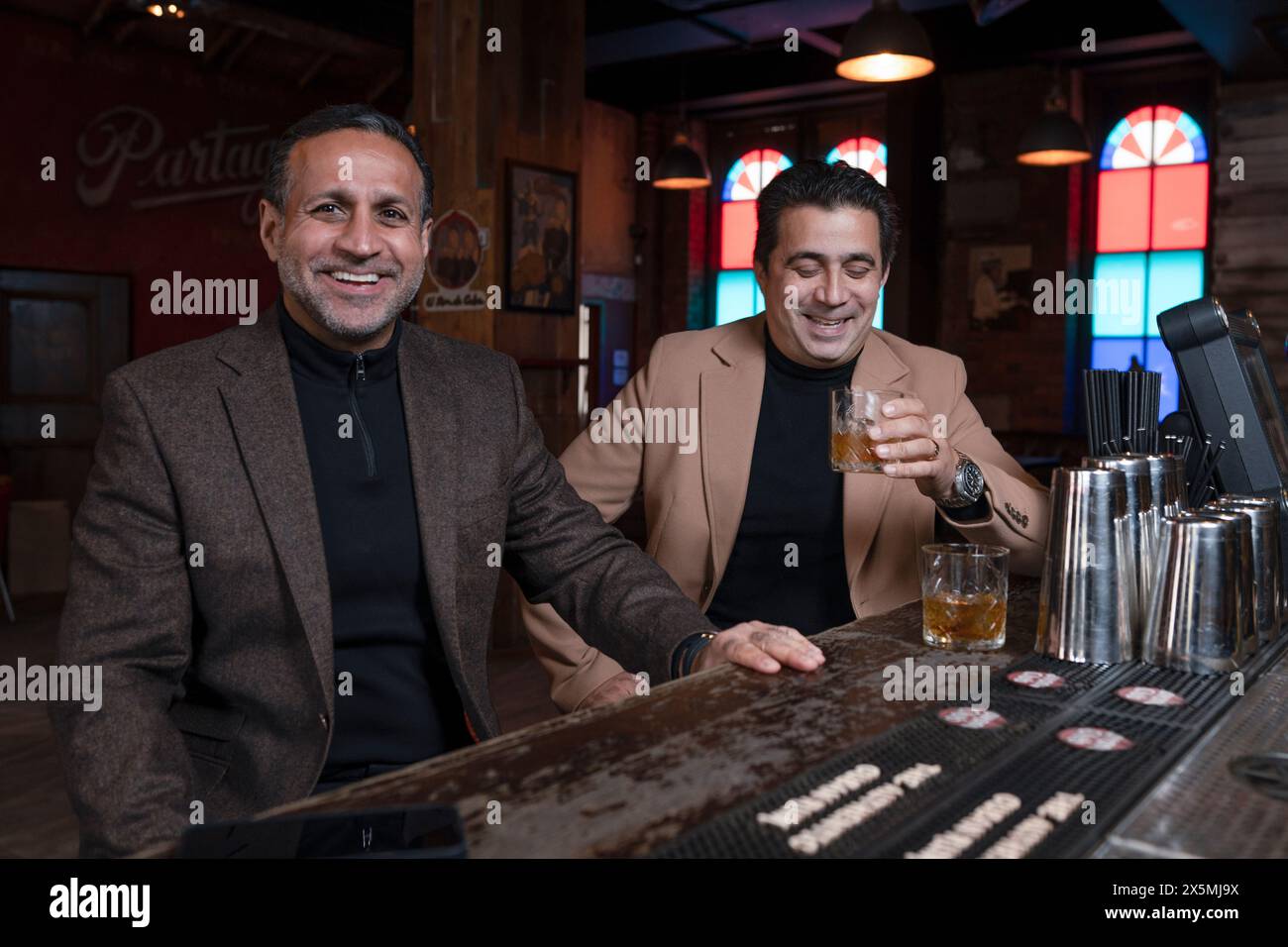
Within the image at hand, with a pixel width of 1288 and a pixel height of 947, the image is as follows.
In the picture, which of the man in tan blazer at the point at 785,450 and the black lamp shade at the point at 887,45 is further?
the black lamp shade at the point at 887,45

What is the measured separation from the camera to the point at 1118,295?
27.3ft

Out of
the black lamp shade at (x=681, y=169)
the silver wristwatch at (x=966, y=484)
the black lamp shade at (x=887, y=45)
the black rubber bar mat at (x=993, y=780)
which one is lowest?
the black rubber bar mat at (x=993, y=780)

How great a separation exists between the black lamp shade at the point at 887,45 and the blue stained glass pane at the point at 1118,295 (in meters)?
4.13

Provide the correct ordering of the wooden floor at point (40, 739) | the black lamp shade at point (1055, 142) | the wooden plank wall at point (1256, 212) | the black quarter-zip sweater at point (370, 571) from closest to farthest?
the black quarter-zip sweater at point (370, 571) < the wooden floor at point (40, 739) < the black lamp shade at point (1055, 142) < the wooden plank wall at point (1256, 212)

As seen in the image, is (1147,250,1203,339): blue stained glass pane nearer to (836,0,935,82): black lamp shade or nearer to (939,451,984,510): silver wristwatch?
(836,0,935,82): black lamp shade

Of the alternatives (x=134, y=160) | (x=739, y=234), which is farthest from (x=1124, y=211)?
(x=134, y=160)

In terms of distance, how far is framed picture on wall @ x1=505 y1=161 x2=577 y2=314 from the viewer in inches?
186

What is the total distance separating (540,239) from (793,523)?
118 inches

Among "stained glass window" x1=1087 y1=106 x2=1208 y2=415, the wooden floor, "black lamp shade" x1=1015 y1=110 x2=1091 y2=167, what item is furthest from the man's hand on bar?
"stained glass window" x1=1087 y1=106 x2=1208 y2=415

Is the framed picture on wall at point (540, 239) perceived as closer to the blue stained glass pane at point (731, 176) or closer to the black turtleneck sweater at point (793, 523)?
the black turtleneck sweater at point (793, 523)

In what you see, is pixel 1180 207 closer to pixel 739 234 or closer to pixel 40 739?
pixel 739 234

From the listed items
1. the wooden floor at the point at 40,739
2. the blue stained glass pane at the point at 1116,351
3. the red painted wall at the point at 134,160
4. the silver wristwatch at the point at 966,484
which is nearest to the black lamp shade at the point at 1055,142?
the blue stained glass pane at the point at 1116,351

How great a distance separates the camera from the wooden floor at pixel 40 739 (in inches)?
118
